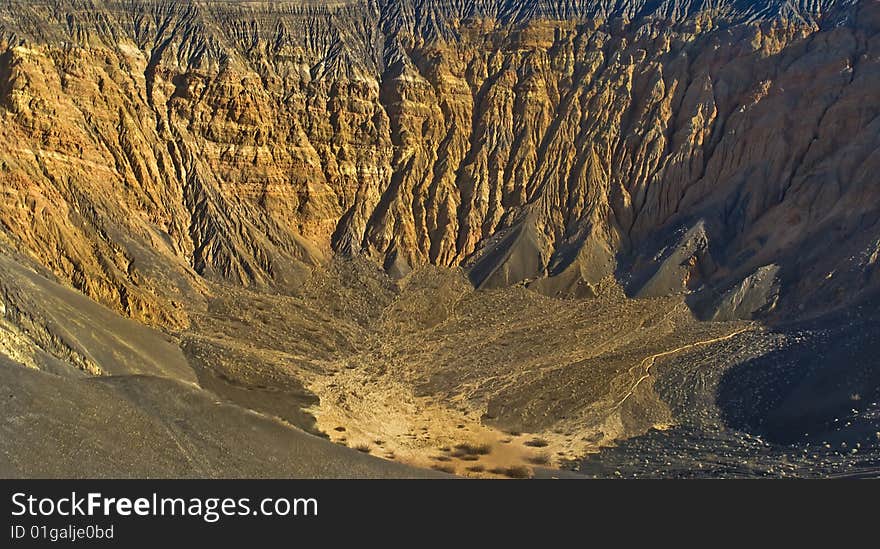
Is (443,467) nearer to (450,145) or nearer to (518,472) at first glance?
(518,472)

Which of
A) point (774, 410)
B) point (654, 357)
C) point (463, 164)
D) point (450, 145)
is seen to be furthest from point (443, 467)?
point (450, 145)

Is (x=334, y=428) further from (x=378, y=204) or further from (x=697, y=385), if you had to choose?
(x=378, y=204)

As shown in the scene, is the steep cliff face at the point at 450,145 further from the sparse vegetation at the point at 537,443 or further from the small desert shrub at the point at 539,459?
the small desert shrub at the point at 539,459

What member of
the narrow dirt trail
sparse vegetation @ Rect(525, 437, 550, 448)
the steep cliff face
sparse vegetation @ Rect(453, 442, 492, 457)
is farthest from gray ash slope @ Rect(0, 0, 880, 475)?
sparse vegetation @ Rect(453, 442, 492, 457)

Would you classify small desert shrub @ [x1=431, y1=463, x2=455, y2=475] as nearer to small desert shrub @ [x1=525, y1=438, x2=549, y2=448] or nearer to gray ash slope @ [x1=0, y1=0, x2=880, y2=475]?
small desert shrub @ [x1=525, y1=438, x2=549, y2=448]

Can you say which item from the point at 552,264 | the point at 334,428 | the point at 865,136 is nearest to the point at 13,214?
the point at 334,428

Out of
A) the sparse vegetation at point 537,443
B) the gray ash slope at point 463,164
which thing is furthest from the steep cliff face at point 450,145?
the sparse vegetation at point 537,443
